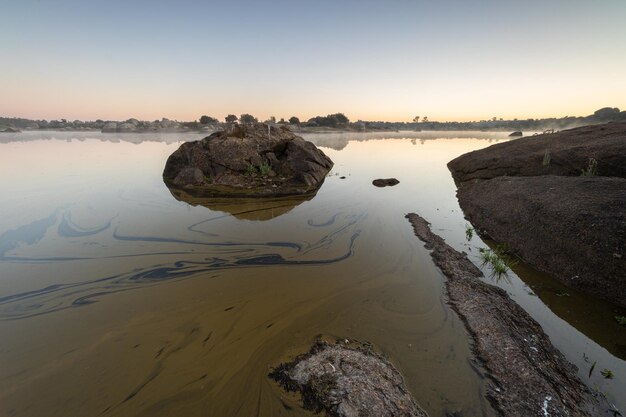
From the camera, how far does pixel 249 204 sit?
10492mm

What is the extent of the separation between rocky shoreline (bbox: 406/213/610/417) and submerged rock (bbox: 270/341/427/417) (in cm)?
107

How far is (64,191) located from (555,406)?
16.3 metres

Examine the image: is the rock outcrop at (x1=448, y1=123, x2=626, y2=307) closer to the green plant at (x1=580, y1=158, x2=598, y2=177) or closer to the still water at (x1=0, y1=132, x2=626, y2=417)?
the green plant at (x1=580, y1=158, x2=598, y2=177)

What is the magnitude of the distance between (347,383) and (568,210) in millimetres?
6819

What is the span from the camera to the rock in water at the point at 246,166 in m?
12.8

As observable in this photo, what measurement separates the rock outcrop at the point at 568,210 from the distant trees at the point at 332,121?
298 feet

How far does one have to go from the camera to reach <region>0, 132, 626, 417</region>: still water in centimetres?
300

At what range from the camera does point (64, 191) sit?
458 inches

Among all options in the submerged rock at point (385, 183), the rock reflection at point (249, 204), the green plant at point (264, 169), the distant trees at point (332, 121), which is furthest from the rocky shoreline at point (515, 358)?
the distant trees at point (332, 121)

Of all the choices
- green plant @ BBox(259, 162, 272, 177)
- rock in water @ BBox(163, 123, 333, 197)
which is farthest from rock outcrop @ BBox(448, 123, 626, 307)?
green plant @ BBox(259, 162, 272, 177)

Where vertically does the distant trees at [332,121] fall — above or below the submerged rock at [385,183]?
above

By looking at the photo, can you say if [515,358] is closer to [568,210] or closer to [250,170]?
[568,210]

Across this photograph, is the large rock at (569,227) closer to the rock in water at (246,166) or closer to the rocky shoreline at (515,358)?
the rocky shoreline at (515,358)

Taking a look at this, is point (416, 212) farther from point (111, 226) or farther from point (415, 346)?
point (111, 226)
